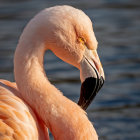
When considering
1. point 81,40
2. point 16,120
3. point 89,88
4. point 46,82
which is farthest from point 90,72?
point 16,120

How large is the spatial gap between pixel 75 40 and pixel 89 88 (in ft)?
1.53

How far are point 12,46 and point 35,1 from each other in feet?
8.95

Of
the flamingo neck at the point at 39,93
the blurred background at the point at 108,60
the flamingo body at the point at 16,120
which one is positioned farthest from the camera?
the blurred background at the point at 108,60

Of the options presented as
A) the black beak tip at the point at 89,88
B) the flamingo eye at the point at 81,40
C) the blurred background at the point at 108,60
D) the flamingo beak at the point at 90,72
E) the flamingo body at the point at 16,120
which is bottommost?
the blurred background at the point at 108,60

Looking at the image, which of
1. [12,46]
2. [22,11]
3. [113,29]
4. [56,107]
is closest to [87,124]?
[56,107]

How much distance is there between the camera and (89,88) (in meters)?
4.39

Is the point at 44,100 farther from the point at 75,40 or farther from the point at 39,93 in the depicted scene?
the point at 75,40

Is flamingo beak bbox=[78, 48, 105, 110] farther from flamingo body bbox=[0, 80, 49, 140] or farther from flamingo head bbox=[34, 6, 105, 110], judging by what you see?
flamingo body bbox=[0, 80, 49, 140]

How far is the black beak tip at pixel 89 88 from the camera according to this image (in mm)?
4327

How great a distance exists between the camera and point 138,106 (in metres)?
7.27

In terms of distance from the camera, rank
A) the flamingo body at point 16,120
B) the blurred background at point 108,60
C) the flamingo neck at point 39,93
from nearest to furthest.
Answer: the flamingo body at point 16,120 < the flamingo neck at point 39,93 < the blurred background at point 108,60

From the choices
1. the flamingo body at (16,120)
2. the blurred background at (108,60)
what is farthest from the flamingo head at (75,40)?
the blurred background at (108,60)

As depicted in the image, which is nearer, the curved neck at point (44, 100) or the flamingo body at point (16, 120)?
the flamingo body at point (16, 120)

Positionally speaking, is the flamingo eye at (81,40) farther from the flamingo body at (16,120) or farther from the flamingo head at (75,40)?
the flamingo body at (16,120)
